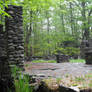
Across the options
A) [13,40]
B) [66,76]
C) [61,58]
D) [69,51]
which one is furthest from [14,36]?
[69,51]

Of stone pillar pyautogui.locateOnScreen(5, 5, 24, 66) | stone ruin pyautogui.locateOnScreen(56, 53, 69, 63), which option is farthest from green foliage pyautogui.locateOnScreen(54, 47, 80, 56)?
stone pillar pyautogui.locateOnScreen(5, 5, 24, 66)

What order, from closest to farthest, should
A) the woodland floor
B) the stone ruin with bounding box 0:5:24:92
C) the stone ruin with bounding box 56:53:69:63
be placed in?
the woodland floor < the stone ruin with bounding box 0:5:24:92 < the stone ruin with bounding box 56:53:69:63

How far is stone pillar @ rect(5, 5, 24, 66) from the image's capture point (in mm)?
7336

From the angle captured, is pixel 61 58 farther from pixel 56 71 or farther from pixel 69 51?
pixel 56 71

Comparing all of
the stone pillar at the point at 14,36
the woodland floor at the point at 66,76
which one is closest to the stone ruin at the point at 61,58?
the woodland floor at the point at 66,76

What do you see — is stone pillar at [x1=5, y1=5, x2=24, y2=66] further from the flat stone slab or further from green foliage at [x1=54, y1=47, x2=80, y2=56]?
green foliage at [x1=54, y1=47, x2=80, y2=56]

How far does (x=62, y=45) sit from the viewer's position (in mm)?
23453

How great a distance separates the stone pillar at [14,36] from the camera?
734 centimetres

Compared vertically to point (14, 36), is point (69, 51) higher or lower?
lower

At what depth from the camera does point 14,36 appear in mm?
7410

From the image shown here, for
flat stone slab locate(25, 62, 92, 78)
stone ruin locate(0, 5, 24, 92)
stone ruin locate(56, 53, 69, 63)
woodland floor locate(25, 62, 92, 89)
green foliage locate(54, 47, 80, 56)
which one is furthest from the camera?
green foliage locate(54, 47, 80, 56)

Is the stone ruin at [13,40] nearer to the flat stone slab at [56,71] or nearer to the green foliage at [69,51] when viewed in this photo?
the flat stone slab at [56,71]

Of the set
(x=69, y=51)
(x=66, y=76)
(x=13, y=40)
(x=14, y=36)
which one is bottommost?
(x=69, y=51)

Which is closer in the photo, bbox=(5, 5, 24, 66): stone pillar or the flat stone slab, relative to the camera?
the flat stone slab
